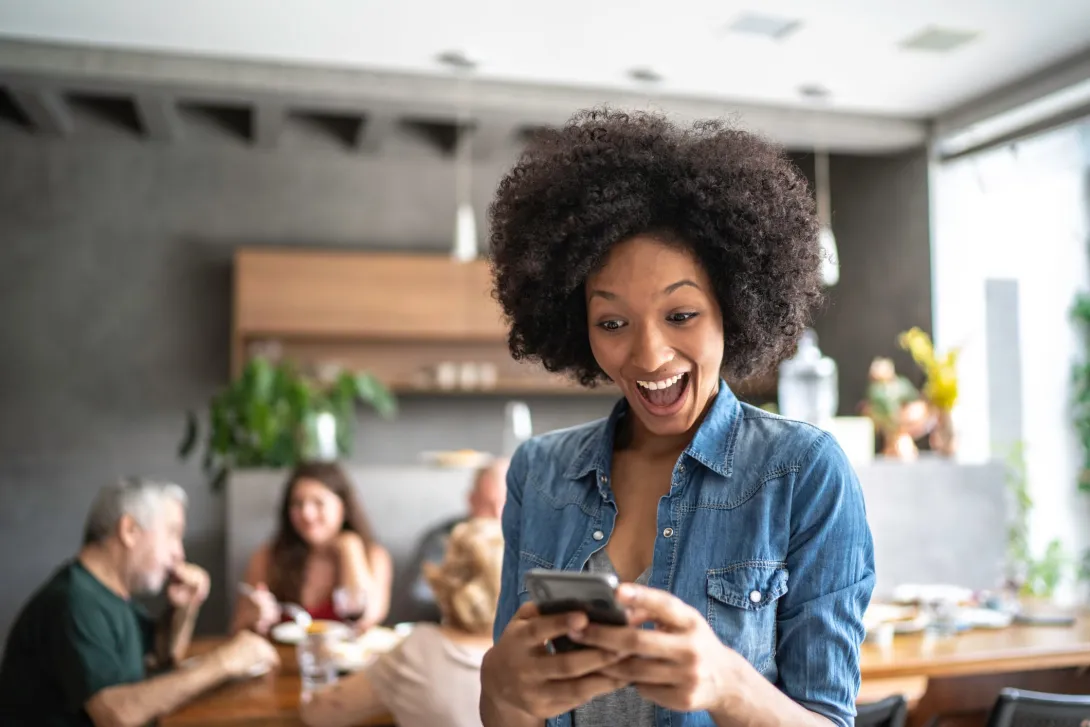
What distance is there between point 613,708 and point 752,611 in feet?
0.67

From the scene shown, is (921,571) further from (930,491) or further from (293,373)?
(293,373)

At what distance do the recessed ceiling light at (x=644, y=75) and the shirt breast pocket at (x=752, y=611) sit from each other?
13.8 feet

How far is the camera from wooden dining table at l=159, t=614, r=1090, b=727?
2.42 meters

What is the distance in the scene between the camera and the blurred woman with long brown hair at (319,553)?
3.62 m

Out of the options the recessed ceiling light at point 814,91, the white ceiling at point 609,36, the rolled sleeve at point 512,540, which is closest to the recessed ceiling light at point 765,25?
the white ceiling at point 609,36

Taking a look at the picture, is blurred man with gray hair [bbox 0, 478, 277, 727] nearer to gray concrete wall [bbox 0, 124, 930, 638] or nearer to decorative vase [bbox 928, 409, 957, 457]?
decorative vase [bbox 928, 409, 957, 457]

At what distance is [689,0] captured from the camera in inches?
161

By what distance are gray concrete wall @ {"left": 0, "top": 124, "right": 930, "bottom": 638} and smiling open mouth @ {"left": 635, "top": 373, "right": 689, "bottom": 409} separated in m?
4.94

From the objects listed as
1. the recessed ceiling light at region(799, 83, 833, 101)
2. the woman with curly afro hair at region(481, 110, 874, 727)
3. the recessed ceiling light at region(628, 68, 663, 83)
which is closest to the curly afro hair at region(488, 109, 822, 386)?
the woman with curly afro hair at region(481, 110, 874, 727)

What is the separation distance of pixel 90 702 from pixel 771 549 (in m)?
1.88

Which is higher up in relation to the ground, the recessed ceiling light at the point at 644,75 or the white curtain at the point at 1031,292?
the recessed ceiling light at the point at 644,75

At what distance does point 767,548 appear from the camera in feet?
3.47

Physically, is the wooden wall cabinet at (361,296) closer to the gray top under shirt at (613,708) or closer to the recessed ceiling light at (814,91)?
the recessed ceiling light at (814,91)

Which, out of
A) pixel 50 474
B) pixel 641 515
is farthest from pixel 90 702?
pixel 50 474
